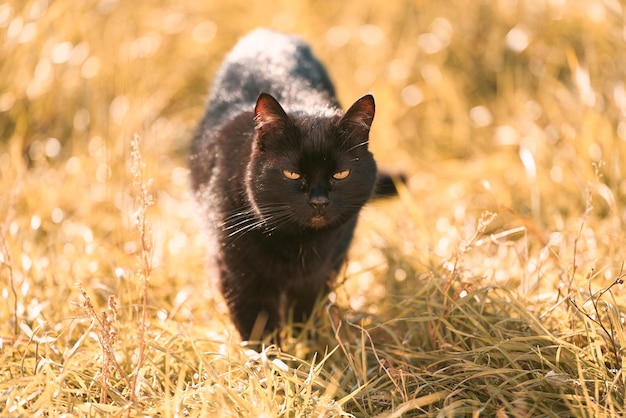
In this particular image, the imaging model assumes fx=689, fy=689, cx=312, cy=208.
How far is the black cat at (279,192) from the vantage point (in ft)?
6.76

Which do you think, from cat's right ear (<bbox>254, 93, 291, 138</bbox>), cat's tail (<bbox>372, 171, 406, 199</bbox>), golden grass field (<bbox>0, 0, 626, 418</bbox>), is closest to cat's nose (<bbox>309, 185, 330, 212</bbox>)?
cat's right ear (<bbox>254, 93, 291, 138</bbox>)

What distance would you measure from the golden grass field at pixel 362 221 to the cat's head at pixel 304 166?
0.35 m

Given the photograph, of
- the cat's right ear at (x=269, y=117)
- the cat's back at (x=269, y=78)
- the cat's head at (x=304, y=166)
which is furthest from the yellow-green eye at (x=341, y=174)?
the cat's back at (x=269, y=78)

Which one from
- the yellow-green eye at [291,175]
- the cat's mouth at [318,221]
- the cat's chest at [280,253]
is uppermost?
the yellow-green eye at [291,175]

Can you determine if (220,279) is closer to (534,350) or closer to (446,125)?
(534,350)

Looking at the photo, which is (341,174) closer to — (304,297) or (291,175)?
(291,175)

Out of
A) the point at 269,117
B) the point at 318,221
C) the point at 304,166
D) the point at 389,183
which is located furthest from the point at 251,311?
the point at 389,183

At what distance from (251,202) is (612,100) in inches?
75.2

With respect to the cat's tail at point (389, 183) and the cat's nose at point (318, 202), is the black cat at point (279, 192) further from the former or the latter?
the cat's tail at point (389, 183)

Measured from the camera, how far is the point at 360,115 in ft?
6.91

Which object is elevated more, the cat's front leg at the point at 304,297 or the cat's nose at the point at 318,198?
the cat's nose at the point at 318,198

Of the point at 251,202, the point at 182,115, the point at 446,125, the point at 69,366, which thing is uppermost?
the point at 251,202

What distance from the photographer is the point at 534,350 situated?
1852 millimetres

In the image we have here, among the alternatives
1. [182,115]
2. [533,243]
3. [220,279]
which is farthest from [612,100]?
[182,115]
